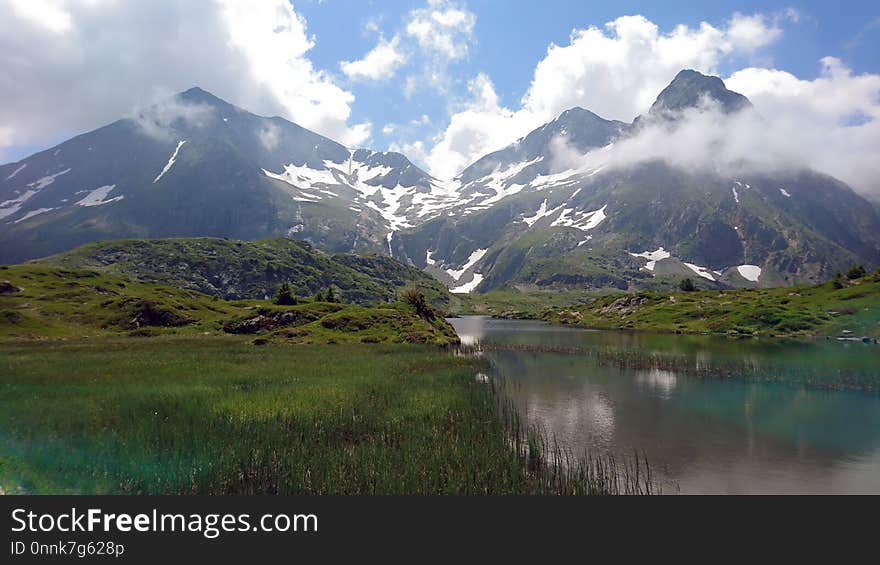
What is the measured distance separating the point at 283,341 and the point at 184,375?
36100 mm

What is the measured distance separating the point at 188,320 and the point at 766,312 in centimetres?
14808

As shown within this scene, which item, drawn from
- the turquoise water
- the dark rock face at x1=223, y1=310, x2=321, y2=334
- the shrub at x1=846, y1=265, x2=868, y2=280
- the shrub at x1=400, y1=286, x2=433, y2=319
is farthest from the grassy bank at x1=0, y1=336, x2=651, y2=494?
the shrub at x1=846, y1=265, x2=868, y2=280

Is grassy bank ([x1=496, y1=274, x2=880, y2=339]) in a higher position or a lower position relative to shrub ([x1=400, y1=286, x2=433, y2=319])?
lower

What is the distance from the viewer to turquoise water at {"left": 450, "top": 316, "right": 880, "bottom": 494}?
23.0 metres

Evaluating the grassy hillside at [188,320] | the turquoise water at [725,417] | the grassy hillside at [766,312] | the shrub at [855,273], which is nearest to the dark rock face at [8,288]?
the grassy hillside at [188,320]

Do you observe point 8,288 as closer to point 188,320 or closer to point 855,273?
point 188,320

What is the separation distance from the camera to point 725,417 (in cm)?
3422

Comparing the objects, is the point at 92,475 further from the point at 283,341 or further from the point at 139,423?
the point at 283,341

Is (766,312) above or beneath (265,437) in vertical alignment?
beneath

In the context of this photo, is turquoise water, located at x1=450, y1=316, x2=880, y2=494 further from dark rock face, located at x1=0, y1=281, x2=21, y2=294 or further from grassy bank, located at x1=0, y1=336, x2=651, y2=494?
dark rock face, located at x1=0, y1=281, x2=21, y2=294

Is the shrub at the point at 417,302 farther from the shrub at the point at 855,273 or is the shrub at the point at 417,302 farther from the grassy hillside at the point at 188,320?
the shrub at the point at 855,273

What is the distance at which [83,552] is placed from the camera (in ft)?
38.0

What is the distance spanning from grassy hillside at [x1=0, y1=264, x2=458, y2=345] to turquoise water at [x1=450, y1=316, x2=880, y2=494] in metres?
29.5

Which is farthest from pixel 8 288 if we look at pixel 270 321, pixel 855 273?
pixel 855 273
